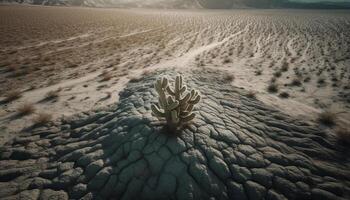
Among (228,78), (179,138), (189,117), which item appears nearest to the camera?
(179,138)

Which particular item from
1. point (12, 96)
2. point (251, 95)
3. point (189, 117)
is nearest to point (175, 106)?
point (189, 117)

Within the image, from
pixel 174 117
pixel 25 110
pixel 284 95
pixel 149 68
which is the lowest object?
pixel 149 68

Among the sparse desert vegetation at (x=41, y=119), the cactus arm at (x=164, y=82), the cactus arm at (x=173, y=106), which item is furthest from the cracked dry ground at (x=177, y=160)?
the cactus arm at (x=164, y=82)

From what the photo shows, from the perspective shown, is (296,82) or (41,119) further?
(296,82)

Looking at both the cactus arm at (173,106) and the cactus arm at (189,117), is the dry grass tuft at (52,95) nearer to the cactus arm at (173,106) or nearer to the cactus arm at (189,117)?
the cactus arm at (173,106)

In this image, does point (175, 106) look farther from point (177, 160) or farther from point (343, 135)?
point (343, 135)

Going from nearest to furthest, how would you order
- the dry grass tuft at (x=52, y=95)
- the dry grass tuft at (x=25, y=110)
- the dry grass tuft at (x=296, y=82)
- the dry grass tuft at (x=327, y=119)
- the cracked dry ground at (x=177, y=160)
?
1. the cracked dry ground at (x=177, y=160)
2. the dry grass tuft at (x=327, y=119)
3. the dry grass tuft at (x=25, y=110)
4. the dry grass tuft at (x=52, y=95)
5. the dry grass tuft at (x=296, y=82)

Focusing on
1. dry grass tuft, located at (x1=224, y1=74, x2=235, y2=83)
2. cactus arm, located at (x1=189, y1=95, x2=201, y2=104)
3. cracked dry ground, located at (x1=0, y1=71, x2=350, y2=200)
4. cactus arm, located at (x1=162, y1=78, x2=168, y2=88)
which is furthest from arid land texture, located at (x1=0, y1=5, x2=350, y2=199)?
cactus arm, located at (x1=162, y1=78, x2=168, y2=88)

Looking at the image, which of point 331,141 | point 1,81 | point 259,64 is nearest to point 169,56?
point 259,64

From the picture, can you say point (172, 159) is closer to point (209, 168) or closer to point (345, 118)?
point (209, 168)
